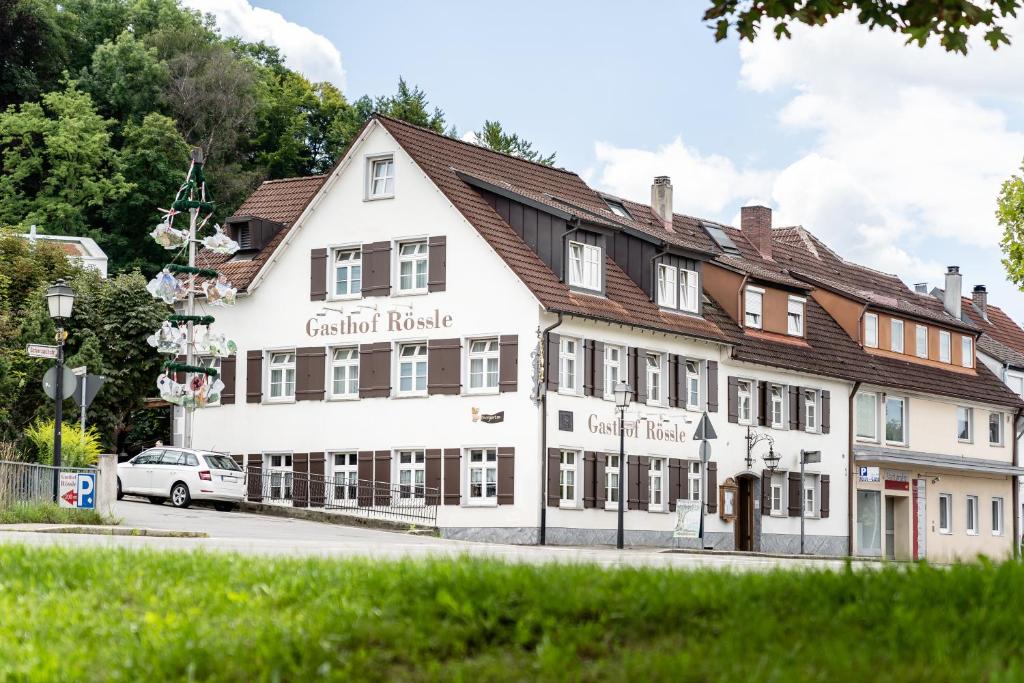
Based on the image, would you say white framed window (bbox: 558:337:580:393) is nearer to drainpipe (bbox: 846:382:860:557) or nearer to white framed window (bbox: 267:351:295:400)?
white framed window (bbox: 267:351:295:400)

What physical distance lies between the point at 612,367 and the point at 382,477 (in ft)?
21.4

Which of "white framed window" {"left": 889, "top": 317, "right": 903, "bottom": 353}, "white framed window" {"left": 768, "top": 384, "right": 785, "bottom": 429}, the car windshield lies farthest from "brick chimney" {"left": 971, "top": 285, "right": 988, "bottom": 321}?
the car windshield

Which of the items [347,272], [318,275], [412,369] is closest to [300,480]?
[412,369]

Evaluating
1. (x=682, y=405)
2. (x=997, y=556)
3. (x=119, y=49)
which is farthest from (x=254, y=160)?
(x=997, y=556)

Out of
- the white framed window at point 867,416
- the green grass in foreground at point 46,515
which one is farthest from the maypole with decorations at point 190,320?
the white framed window at point 867,416

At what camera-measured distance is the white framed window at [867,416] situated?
5453 centimetres

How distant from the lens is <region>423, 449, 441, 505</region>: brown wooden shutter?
4125cm

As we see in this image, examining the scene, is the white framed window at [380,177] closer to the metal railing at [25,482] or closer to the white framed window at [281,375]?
the white framed window at [281,375]

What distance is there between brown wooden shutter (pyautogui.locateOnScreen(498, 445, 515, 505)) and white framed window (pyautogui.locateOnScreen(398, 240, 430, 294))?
16.9ft

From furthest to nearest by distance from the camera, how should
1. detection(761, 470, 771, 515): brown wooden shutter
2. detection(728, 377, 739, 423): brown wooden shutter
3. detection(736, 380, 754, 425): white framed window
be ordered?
detection(761, 470, 771, 515): brown wooden shutter
detection(736, 380, 754, 425): white framed window
detection(728, 377, 739, 423): brown wooden shutter

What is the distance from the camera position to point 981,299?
7450 centimetres

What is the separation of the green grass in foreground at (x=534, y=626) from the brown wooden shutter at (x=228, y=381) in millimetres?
34417

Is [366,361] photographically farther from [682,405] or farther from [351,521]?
[682,405]

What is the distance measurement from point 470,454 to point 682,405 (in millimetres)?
6921
